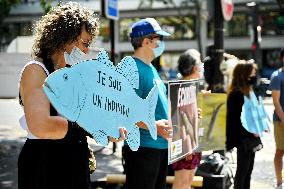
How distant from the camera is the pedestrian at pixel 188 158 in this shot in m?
4.45

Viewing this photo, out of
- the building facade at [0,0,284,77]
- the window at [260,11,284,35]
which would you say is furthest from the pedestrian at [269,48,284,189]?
the window at [260,11,284,35]

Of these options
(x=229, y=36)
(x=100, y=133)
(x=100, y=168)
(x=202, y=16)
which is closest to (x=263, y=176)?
(x=100, y=168)

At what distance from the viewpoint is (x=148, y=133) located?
3.59m

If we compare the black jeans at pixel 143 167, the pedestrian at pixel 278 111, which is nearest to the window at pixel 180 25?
the pedestrian at pixel 278 111

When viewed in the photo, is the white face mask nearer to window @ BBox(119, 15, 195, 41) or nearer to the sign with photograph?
the sign with photograph

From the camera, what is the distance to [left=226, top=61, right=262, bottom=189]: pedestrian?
5.00 metres

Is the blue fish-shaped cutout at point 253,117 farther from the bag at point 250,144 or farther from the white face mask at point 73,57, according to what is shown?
the white face mask at point 73,57

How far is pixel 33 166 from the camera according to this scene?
238 cm

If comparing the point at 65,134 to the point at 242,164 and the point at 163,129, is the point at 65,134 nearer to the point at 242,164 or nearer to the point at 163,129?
the point at 163,129

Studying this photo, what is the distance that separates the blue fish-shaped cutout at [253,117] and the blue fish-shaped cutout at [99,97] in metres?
2.31

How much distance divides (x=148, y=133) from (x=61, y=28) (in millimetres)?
1402

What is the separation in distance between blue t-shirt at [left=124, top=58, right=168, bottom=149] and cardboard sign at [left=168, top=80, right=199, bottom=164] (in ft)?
0.26

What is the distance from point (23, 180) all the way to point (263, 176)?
5.26 meters

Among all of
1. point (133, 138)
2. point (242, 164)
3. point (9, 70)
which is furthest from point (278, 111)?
point (9, 70)
